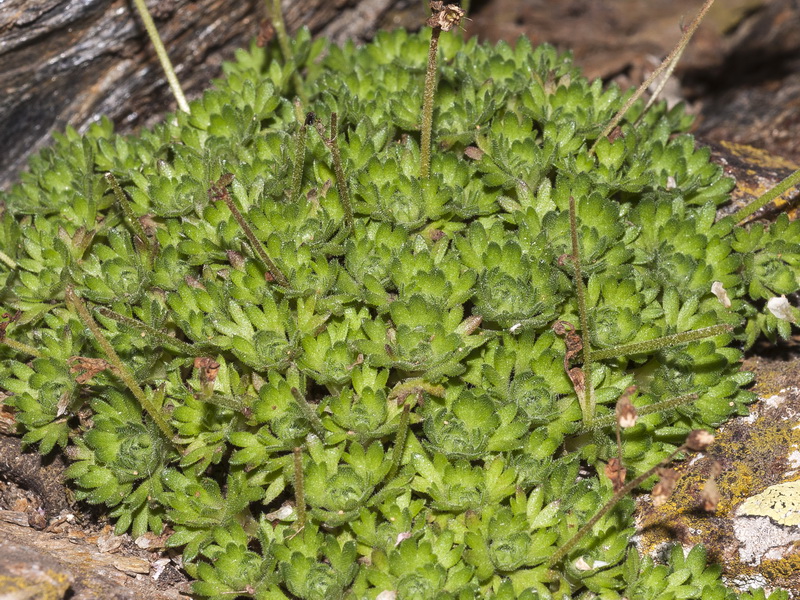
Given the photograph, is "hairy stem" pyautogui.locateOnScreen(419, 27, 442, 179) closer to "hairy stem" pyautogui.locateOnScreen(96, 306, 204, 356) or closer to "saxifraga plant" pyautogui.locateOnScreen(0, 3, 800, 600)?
"saxifraga plant" pyautogui.locateOnScreen(0, 3, 800, 600)

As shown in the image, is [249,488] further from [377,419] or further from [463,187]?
[463,187]

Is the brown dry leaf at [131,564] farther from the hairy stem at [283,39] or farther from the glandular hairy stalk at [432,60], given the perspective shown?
the hairy stem at [283,39]

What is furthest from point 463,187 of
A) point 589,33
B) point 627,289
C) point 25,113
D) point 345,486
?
point 589,33

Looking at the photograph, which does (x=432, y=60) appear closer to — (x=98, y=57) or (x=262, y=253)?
(x=262, y=253)

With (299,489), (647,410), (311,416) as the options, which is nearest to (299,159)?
(311,416)

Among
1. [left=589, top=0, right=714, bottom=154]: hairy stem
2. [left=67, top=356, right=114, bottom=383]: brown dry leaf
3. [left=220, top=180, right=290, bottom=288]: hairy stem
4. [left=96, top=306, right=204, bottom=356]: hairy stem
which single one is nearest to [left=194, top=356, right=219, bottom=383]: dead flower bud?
[left=96, top=306, right=204, bottom=356]: hairy stem

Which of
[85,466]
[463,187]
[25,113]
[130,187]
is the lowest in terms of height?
[85,466]
